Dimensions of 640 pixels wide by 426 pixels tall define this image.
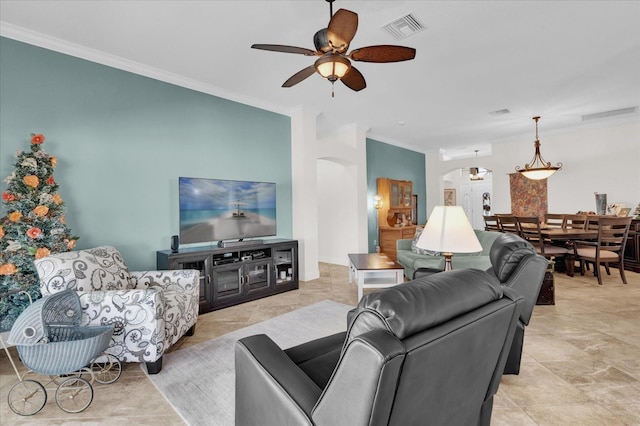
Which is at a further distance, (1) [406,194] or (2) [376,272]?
(1) [406,194]

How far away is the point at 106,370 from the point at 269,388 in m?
1.71

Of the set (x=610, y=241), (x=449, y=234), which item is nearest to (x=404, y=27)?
(x=449, y=234)

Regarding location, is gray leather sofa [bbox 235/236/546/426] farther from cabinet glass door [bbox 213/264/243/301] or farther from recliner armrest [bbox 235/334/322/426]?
cabinet glass door [bbox 213/264/243/301]

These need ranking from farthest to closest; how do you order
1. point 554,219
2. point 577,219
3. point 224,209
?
1. point 554,219
2. point 577,219
3. point 224,209

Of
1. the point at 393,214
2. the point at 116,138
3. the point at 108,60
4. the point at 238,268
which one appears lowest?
the point at 238,268

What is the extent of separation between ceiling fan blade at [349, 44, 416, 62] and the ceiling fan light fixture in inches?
3.6

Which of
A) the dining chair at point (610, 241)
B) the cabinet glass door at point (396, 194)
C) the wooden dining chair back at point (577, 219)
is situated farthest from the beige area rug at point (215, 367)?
the wooden dining chair back at point (577, 219)

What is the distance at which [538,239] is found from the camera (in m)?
4.94

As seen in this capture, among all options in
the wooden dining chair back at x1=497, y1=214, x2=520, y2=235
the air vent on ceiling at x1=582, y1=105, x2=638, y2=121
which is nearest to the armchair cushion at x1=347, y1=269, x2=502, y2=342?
the wooden dining chair back at x1=497, y1=214, x2=520, y2=235

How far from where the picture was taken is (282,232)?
4820mm

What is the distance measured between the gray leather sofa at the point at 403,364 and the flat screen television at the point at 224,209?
272 centimetres

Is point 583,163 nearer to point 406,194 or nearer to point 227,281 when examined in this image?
point 406,194

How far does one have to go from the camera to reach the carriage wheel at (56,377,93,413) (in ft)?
6.06

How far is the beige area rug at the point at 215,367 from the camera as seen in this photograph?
1817mm
